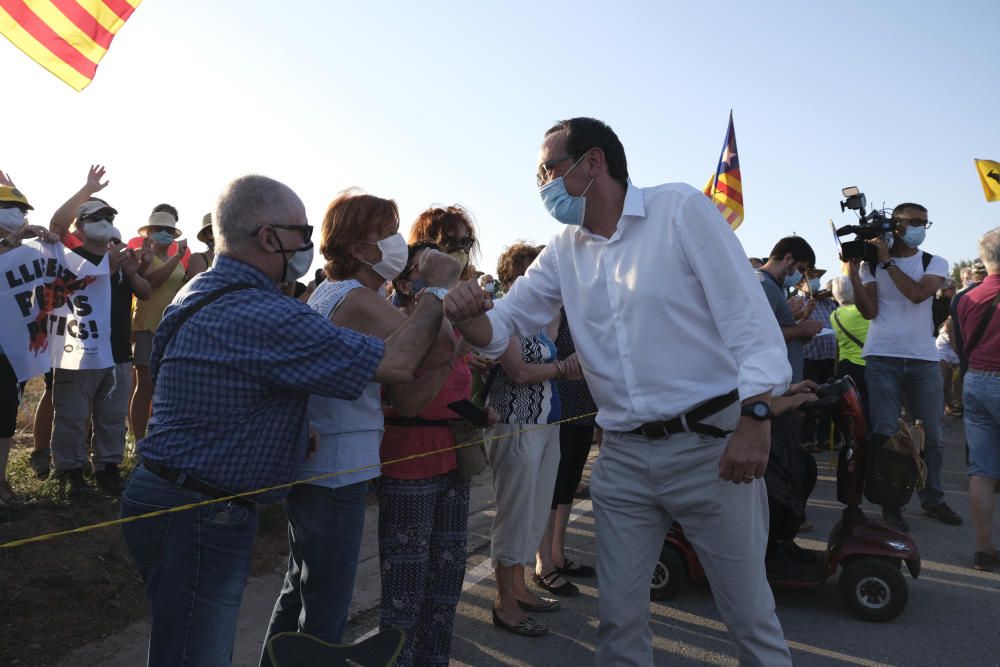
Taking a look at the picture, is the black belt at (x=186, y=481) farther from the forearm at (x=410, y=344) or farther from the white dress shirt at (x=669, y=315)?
the white dress shirt at (x=669, y=315)

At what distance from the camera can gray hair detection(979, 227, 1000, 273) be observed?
5.32 metres

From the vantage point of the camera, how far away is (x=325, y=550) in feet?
8.96

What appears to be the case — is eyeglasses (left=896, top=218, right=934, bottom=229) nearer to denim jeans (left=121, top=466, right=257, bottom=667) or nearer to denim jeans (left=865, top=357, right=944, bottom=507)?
denim jeans (left=865, top=357, right=944, bottom=507)

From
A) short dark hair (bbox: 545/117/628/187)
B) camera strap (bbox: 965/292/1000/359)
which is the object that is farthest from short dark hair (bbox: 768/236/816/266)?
short dark hair (bbox: 545/117/628/187)

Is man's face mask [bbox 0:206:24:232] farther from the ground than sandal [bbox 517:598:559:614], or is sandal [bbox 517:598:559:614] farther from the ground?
man's face mask [bbox 0:206:24:232]

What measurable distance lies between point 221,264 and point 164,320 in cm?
23

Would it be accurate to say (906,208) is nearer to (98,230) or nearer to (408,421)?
(408,421)

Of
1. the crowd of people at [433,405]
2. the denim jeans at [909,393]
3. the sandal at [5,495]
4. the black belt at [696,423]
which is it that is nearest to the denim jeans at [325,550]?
the crowd of people at [433,405]

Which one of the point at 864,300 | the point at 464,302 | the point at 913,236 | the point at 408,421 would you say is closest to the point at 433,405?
the point at 408,421

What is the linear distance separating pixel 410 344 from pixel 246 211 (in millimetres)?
630

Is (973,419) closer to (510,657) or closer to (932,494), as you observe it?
(932,494)

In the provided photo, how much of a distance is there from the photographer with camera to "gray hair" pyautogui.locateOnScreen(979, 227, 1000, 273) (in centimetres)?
78

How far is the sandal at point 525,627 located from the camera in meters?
4.20

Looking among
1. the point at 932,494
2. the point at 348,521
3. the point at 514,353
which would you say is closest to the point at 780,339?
the point at 348,521
